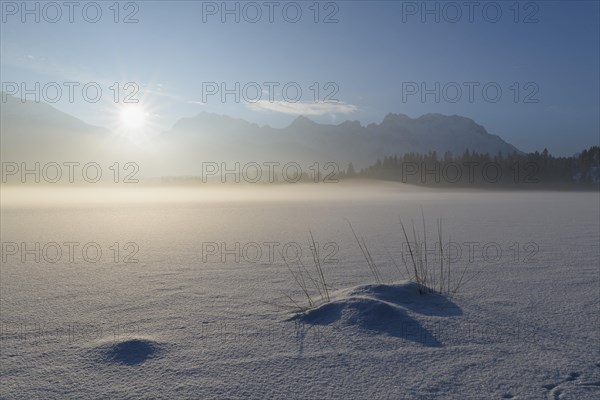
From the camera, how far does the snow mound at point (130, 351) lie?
215 centimetres

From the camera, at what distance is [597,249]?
17.3ft

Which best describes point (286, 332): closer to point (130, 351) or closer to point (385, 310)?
point (385, 310)

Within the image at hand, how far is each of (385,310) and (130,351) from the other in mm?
1564

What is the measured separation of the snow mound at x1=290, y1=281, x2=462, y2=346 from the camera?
8.22 feet

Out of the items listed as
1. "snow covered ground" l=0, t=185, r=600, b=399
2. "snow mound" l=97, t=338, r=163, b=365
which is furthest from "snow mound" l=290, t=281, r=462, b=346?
"snow mound" l=97, t=338, r=163, b=365

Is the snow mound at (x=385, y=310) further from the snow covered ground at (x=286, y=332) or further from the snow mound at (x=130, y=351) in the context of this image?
the snow mound at (x=130, y=351)

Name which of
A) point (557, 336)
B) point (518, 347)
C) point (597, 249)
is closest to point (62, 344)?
point (518, 347)

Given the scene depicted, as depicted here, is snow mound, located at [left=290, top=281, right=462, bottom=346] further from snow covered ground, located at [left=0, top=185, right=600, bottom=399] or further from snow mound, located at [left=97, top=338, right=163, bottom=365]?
snow mound, located at [left=97, top=338, right=163, bottom=365]

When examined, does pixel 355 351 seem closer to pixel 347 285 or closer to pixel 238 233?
pixel 347 285

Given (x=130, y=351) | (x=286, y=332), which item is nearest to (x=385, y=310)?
(x=286, y=332)

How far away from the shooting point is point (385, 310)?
268 centimetres

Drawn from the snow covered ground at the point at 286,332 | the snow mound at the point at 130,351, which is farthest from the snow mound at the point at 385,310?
the snow mound at the point at 130,351

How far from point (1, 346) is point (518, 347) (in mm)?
2944

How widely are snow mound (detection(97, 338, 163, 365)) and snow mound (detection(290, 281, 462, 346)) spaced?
A: 93 cm
